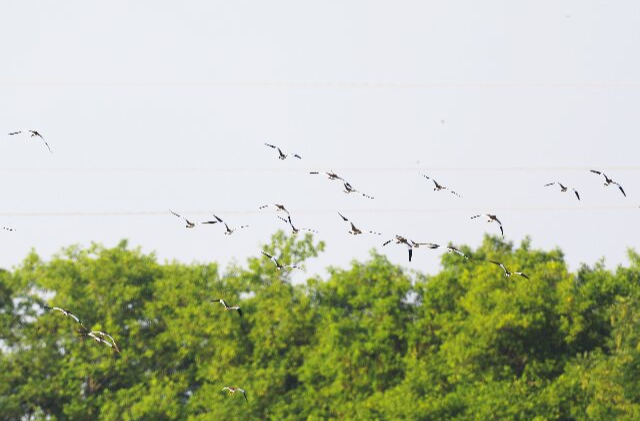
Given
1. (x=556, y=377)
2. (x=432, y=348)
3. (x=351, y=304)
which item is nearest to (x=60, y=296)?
(x=351, y=304)

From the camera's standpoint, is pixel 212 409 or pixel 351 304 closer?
pixel 212 409

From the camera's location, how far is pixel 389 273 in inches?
3034

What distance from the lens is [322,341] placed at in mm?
74312

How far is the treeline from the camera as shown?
66.7 m

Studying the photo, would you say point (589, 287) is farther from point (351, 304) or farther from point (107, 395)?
point (107, 395)

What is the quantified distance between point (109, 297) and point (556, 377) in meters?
25.2

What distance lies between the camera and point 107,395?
248 ft

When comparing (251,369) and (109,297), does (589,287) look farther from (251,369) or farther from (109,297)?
(109,297)

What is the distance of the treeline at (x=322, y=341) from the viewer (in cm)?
6669

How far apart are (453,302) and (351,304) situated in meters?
5.73

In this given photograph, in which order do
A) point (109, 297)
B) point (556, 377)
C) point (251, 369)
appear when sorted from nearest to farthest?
1. point (556, 377)
2. point (251, 369)
3. point (109, 297)

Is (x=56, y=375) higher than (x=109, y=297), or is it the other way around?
(x=109, y=297)

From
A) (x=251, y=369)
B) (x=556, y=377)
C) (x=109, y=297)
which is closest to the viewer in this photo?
(x=556, y=377)

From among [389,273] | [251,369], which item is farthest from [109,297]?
[389,273]
